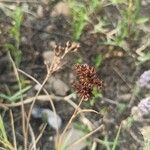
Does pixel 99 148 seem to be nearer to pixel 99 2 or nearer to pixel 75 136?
pixel 75 136

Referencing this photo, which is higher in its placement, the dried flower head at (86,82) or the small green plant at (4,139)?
the dried flower head at (86,82)

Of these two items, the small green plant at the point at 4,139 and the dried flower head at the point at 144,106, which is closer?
the small green plant at the point at 4,139

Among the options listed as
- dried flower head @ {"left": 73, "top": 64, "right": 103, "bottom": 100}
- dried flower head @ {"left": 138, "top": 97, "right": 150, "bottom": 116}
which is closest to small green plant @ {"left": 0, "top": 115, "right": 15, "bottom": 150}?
dried flower head @ {"left": 73, "top": 64, "right": 103, "bottom": 100}

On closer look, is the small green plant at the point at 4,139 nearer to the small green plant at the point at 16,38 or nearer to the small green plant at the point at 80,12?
the small green plant at the point at 16,38

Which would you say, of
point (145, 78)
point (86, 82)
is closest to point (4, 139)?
point (86, 82)

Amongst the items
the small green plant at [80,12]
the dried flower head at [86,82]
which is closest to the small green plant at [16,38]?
the small green plant at [80,12]

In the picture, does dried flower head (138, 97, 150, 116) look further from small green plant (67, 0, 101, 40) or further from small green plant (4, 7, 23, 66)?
small green plant (4, 7, 23, 66)

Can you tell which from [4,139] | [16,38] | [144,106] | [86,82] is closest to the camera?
[86,82]

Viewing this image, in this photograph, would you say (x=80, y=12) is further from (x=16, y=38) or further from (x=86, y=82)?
(x=86, y=82)

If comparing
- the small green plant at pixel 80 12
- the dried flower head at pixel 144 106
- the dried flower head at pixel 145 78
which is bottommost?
the dried flower head at pixel 144 106

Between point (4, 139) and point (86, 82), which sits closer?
point (86, 82)
